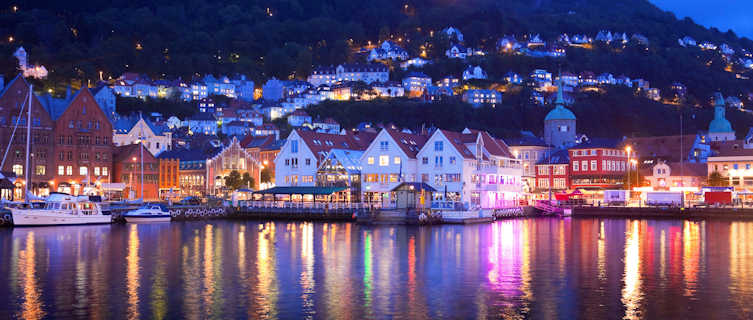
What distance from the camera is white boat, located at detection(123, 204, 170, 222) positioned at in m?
69.0

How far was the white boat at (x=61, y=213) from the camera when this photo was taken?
61.0m

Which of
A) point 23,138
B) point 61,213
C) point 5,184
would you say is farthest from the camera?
point 23,138

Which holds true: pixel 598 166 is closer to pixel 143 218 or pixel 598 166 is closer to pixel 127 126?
pixel 143 218

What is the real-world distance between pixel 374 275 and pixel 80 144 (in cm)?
7048

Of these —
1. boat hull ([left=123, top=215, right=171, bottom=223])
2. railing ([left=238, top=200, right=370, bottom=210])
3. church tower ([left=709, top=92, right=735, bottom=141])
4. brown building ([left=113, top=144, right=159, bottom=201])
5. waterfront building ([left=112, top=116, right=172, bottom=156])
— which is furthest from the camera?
church tower ([left=709, top=92, right=735, bottom=141])

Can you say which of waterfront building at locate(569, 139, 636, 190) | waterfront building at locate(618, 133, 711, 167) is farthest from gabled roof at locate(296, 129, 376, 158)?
waterfront building at locate(618, 133, 711, 167)

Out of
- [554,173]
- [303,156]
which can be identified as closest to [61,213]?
[303,156]

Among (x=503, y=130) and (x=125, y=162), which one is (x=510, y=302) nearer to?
(x=125, y=162)

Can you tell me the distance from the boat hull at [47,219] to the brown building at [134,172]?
30.5 meters

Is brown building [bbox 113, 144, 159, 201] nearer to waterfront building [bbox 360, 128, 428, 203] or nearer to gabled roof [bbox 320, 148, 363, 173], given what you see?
gabled roof [bbox 320, 148, 363, 173]

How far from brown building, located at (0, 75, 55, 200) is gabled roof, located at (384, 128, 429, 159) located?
40841 millimetres

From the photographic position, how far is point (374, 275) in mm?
32500

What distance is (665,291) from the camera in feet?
92.8

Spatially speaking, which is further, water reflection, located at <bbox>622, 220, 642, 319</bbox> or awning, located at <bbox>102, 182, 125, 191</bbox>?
awning, located at <bbox>102, 182, 125, 191</bbox>
